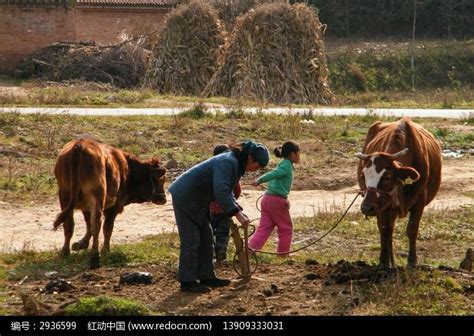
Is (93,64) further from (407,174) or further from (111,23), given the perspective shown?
(407,174)

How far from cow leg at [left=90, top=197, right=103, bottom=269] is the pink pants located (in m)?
2.09

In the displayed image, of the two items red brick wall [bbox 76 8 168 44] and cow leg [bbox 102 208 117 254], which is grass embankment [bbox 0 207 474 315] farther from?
red brick wall [bbox 76 8 168 44]

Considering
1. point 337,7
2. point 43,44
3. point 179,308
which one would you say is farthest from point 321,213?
point 337,7

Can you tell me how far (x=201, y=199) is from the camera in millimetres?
10805

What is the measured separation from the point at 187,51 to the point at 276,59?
4.05 meters

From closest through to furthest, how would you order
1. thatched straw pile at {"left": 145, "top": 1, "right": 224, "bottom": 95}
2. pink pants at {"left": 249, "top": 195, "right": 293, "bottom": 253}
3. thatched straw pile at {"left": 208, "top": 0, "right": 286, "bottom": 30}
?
pink pants at {"left": 249, "top": 195, "right": 293, "bottom": 253} < thatched straw pile at {"left": 145, "top": 1, "right": 224, "bottom": 95} < thatched straw pile at {"left": 208, "top": 0, "right": 286, "bottom": 30}

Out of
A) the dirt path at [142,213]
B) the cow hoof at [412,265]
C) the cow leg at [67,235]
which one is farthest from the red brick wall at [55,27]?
the cow hoof at [412,265]

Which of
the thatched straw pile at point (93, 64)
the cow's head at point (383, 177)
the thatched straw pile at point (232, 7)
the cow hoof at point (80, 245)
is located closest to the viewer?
the cow's head at point (383, 177)

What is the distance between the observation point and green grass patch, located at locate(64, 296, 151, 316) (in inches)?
361

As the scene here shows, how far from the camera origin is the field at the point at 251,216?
33.2 ft

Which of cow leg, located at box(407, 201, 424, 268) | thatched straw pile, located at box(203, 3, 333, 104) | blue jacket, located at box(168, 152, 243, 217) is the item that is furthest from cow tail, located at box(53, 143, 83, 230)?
thatched straw pile, located at box(203, 3, 333, 104)

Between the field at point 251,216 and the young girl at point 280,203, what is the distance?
0.32 metres

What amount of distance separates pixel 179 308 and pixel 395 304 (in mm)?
2219

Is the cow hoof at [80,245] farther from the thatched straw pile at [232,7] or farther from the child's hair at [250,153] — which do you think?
the thatched straw pile at [232,7]
